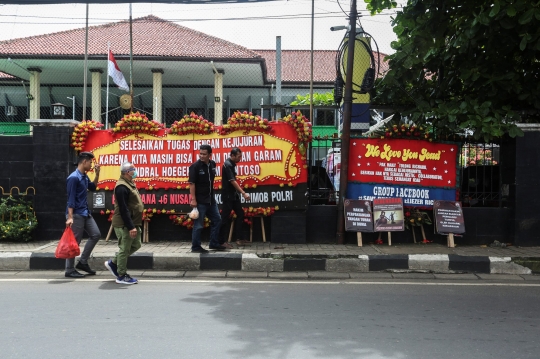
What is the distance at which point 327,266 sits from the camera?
8156 mm

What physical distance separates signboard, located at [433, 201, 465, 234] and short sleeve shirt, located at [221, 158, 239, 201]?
3.39m

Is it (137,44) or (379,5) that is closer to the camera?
(379,5)

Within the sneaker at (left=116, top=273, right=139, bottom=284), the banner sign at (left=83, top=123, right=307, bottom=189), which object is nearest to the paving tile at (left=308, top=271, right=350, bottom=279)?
the banner sign at (left=83, top=123, right=307, bottom=189)

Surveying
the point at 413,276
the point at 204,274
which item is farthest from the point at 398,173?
the point at 204,274

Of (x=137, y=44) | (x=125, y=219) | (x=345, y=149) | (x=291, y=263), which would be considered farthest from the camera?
(x=137, y=44)

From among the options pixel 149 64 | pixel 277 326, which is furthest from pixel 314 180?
pixel 149 64

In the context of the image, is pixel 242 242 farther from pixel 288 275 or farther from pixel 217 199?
pixel 288 275

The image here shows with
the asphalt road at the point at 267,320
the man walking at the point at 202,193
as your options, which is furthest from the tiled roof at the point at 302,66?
the asphalt road at the point at 267,320

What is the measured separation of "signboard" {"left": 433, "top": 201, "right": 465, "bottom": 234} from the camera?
30.3ft

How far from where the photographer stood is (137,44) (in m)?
21.6

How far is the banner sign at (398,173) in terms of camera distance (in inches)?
376

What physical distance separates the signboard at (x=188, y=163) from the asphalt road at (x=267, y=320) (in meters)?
Answer: 2.58

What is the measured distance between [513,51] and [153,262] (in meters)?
6.86

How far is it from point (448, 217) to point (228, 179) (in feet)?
→ 12.2
